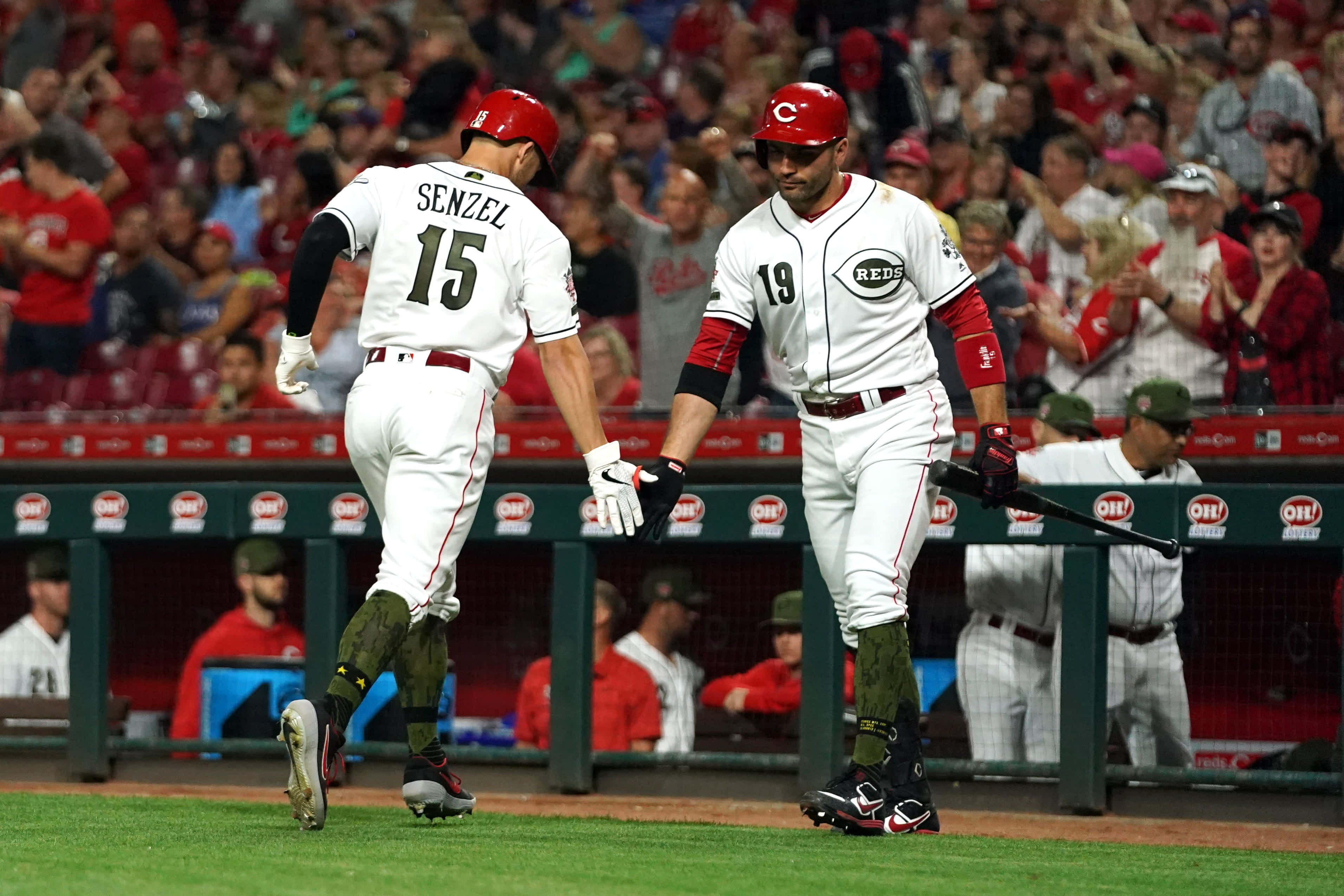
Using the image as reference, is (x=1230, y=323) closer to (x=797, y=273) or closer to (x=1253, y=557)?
(x=1253, y=557)

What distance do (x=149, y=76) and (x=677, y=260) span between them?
22.0 feet

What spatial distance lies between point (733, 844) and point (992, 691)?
6.20ft

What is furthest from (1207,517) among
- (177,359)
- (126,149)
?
(126,149)

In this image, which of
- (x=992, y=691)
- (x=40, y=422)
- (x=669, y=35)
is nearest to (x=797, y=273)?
(x=992, y=691)

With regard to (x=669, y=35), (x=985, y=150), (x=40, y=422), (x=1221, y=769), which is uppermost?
(x=669, y=35)

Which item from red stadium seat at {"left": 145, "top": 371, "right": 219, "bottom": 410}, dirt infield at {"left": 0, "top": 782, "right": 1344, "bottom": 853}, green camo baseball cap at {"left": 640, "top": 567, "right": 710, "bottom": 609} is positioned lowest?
dirt infield at {"left": 0, "top": 782, "right": 1344, "bottom": 853}

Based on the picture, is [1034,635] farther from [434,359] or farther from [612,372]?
[434,359]

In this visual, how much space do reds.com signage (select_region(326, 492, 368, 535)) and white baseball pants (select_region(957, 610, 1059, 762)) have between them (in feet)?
7.08

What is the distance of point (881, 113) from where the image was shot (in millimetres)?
9367

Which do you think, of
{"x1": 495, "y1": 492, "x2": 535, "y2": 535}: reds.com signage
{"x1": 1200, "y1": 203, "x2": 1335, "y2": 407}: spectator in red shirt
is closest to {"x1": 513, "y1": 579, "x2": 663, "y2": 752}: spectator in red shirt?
{"x1": 495, "y1": 492, "x2": 535, "y2": 535}: reds.com signage

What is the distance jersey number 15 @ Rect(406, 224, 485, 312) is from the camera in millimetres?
4473

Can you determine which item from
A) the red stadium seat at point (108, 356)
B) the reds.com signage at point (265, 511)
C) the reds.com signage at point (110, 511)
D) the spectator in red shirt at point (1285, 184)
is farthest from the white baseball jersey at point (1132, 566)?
the red stadium seat at point (108, 356)

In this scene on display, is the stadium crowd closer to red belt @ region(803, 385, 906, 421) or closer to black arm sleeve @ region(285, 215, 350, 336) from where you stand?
red belt @ region(803, 385, 906, 421)

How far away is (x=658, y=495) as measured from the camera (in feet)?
14.5
